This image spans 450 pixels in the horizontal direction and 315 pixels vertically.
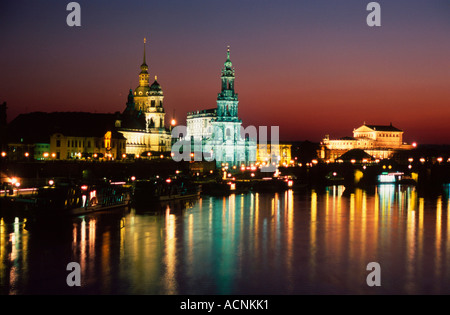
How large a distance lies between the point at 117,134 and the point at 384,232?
209 ft

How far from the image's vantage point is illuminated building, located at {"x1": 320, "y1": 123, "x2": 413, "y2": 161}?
511ft

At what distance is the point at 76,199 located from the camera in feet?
124

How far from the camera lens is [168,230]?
34188mm

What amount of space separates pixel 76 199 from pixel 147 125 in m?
70.0

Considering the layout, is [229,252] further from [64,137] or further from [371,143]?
[371,143]

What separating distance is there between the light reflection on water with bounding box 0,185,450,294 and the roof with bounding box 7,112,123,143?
43879mm

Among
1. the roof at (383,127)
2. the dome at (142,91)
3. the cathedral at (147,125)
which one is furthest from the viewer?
the roof at (383,127)

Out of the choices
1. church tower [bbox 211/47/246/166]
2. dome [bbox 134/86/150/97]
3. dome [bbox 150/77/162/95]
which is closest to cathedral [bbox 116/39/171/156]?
dome [bbox 150/77/162/95]

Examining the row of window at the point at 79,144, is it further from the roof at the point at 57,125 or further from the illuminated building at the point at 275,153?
the illuminated building at the point at 275,153

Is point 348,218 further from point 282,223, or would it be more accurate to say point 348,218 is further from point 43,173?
point 43,173

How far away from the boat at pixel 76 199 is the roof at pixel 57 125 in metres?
38.5

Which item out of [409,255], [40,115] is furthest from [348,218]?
[40,115]

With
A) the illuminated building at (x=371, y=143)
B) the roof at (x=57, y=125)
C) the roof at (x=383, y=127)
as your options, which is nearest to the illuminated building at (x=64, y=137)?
the roof at (x=57, y=125)

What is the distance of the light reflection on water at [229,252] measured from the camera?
22062mm
